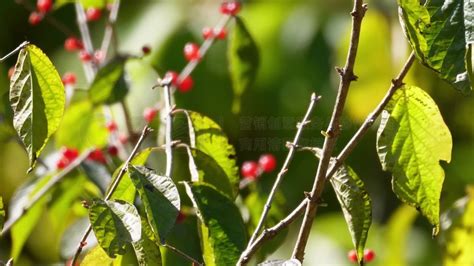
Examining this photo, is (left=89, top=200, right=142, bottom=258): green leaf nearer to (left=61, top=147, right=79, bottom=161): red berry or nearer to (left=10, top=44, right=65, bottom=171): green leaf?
(left=10, top=44, right=65, bottom=171): green leaf

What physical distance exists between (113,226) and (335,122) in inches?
8.8

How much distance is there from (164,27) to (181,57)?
22 centimetres

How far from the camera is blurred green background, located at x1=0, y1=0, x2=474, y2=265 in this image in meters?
2.58

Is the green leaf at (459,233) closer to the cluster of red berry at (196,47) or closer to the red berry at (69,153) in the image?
the cluster of red berry at (196,47)

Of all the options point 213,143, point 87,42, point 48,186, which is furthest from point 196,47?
point 213,143

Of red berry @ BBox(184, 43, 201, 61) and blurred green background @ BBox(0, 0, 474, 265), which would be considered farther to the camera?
blurred green background @ BBox(0, 0, 474, 265)

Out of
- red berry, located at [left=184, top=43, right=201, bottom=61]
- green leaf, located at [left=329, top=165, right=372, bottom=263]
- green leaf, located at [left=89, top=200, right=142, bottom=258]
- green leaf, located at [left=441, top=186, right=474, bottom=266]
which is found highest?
red berry, located at [left=184, top=43, right=201, bottom=61]

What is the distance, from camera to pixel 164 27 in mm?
3023

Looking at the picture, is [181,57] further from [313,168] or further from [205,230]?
[205,230]

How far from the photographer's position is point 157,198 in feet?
3.19

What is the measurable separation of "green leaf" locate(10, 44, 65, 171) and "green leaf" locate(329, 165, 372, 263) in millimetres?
287

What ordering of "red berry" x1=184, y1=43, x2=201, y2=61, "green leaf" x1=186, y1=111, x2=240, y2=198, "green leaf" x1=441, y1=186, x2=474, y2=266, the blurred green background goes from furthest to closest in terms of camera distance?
the blurred green background
"red berry" x1=184, y1=43, x2=201, y2=61
"green leaf" x1=441, y1=186, x2=474, y2=266
"green leaf" x1=186, y1=111, x2=240, y2=198

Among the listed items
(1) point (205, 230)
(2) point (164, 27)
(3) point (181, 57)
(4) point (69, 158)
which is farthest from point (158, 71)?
(2) point (164, 27)

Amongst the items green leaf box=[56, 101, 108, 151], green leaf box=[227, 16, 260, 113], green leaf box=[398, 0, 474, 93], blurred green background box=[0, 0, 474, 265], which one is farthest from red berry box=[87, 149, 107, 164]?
blurred green background box=[0, 0, 474, 265]
